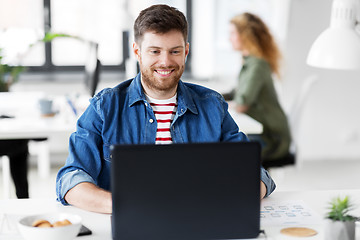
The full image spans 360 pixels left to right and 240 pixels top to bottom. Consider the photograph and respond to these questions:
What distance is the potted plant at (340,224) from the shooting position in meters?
1.26

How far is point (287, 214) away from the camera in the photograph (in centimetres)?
154

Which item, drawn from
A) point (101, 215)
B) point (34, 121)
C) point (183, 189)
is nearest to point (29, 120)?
point (34, 121)

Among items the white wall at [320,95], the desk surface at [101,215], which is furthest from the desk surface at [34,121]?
the white wall at [320,95]

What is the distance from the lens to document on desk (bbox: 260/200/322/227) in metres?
1.48

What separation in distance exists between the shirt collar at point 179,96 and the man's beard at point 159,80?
32 mm

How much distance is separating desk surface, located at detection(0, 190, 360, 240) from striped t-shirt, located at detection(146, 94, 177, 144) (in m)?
0.37

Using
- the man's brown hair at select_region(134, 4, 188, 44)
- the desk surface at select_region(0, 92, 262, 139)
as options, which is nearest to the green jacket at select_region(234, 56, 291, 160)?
the desk surface at select_region(0, 92, 262, 139)

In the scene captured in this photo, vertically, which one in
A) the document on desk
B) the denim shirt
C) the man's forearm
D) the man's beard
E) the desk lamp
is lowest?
the document on desk

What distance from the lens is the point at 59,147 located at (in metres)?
4.43

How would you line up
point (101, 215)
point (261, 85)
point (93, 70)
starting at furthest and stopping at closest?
point (261, 85)
point (93, 70)
point (101, 215)

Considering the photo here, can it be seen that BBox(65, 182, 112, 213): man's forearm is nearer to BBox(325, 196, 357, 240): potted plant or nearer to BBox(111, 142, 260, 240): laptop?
BBox(111, 142, 260, 240): laptop

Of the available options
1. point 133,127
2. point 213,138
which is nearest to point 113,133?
point 133,127

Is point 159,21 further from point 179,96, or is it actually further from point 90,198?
point 90,198

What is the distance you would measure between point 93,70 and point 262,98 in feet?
3.50
